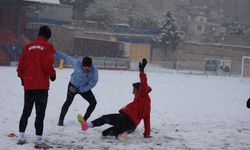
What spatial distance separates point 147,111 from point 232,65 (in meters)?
43.0

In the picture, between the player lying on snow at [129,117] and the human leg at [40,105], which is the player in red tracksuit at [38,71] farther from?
the player lying on snow at [129,117]

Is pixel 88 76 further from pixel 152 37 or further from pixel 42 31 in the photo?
pixel 152 37

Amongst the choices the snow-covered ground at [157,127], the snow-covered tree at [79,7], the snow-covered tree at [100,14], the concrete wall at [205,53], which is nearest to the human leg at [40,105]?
the snow-covered ground at [157,127]

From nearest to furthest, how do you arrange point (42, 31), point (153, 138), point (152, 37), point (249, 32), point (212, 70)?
point (42, 31) → point (153, 138) → point (212, 70) → point (152, 37) → point (249, 32)

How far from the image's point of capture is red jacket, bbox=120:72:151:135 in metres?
7.68

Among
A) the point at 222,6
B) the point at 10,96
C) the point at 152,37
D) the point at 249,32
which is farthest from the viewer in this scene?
the point at 222,6

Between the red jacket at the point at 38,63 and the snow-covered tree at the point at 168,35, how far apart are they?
150 feet

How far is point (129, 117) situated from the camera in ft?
25.0

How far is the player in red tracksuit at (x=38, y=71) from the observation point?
6.29m

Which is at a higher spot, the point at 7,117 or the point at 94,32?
the point at 94,32

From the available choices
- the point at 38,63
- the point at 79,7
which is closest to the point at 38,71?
the point at 38,63

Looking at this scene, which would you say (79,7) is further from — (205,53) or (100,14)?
(205,53)

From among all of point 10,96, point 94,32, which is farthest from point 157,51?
point 10,96

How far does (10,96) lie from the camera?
12.4m
